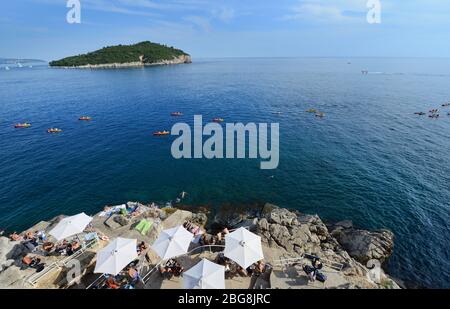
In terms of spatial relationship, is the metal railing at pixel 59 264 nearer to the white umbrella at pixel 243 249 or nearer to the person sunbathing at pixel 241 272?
the white umbrella at pixel 243 249

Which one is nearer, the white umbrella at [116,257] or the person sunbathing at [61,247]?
the white umbrella at [116,257]

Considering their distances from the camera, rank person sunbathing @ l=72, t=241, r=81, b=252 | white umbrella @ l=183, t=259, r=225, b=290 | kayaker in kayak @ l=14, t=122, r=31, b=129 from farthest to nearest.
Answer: kayaker in kayak @ l=14, t=122, r=31, b=129 → person sunbathing @ l=72, t=241, r=81, b=252 → white umbrella @ l=183, t=259, r=225, b=290

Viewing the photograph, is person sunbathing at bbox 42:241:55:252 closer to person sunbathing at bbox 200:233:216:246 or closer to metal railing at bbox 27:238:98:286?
metal railing at bbox 27:238:98:286

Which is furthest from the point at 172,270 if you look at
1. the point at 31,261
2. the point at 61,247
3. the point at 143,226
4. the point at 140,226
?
the point at 31,261

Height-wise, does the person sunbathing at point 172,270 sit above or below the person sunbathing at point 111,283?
above

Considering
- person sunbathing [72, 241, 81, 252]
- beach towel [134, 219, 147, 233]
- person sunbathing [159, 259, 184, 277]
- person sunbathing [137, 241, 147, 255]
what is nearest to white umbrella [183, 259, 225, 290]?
person sunbathing [159, 259, 184, 277]

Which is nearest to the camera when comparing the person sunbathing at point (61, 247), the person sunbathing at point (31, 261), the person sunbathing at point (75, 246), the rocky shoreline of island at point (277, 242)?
the rocky shoreline of island at point (277, 242)

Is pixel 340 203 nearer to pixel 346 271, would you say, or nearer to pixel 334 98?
pixel 346 271

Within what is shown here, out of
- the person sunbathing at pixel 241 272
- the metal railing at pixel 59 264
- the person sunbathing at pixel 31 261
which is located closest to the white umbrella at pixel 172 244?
the person sunbathing at pixel 241 272
